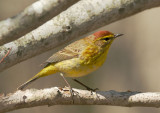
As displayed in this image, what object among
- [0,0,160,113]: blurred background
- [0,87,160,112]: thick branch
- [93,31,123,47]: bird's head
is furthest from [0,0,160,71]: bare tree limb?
[0,0,160,113]: blurred background

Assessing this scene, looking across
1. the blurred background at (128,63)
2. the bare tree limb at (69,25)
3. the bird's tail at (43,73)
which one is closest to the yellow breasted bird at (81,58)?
the bird's tail at (43,73)

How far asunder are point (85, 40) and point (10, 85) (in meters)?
4.79

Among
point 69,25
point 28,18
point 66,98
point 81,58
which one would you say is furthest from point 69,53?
point 28,18

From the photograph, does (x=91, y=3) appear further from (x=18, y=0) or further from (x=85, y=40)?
(x=18, y=0)

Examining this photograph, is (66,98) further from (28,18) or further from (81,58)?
(28,18)

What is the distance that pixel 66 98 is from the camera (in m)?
4.23

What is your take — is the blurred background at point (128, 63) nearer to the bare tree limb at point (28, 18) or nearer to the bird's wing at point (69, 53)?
the bird's wing at point (69, 53)

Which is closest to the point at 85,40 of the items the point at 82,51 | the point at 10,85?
the point at 82,51

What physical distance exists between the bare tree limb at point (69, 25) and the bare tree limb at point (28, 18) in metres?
0.85

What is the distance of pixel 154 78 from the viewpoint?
10.5 meters

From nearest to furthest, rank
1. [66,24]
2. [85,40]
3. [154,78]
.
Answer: [66,24] → [85,40] → [154,78]

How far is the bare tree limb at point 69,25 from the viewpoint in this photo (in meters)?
3.44

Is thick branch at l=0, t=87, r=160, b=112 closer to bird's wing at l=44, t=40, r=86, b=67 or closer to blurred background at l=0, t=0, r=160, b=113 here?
bird's wing at l=44, t=40, r=86, b=67

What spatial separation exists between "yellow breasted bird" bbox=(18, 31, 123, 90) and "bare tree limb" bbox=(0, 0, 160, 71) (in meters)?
1.70
